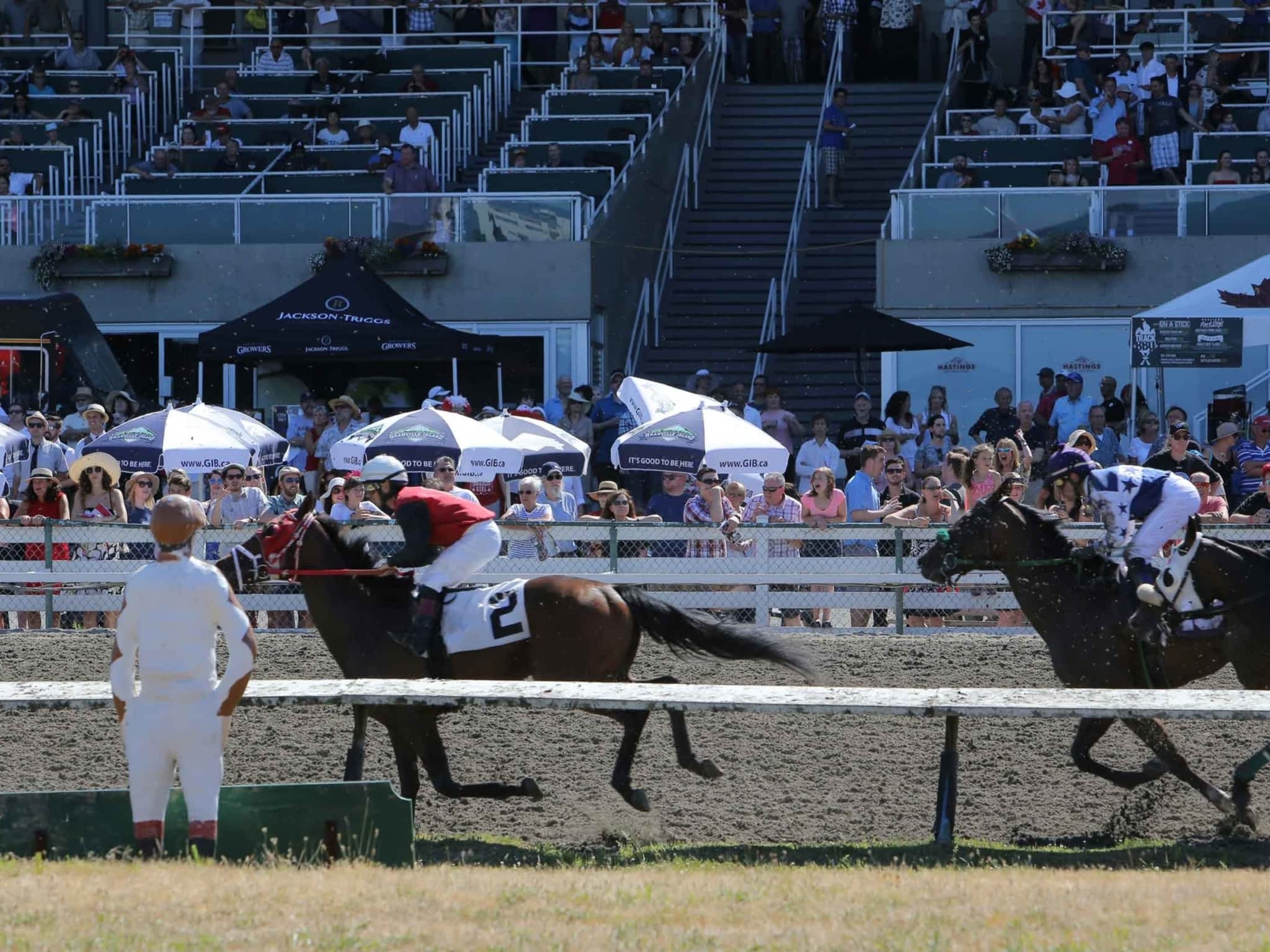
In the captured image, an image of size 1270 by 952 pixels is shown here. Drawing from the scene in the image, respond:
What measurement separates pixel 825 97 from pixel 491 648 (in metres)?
19.5

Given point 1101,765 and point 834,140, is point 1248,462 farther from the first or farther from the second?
point 834,140

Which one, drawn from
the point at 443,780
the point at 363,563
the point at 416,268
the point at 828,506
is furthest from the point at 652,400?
the point at 443,780

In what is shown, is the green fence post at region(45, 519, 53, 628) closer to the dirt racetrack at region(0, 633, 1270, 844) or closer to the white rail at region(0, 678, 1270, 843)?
the dirt racetrack at region(0, 633, 1270, 844)

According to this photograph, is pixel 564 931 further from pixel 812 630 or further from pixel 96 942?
pixel 812 630

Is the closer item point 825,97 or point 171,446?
point 171,446

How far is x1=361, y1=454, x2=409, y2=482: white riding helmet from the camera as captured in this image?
9266 mm

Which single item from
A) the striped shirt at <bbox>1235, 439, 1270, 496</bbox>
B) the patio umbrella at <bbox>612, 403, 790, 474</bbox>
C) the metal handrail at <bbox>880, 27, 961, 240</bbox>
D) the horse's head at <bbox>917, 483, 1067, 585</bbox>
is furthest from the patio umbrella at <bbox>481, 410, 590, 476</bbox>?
the metal handrail at <bbox>880, 27, 961, 240</bbox>

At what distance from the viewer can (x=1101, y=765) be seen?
9188 millimetres

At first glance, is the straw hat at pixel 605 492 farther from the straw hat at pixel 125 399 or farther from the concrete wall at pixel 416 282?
the concrete wall at pixel 416 282

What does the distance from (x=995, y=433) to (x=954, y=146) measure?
611cm

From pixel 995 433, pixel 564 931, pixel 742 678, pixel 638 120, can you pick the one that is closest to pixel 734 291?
pixel 638 120

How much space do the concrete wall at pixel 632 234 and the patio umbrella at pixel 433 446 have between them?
7.87 metres

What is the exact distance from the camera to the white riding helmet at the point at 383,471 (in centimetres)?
927

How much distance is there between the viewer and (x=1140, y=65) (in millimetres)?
24719
